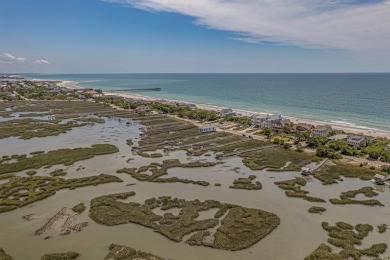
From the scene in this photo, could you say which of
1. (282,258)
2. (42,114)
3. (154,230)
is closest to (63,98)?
(42,114)

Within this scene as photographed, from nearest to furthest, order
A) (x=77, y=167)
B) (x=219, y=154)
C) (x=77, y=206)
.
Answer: (x=77, y=206)
(x=77, y=167)
(x=219, y=154)

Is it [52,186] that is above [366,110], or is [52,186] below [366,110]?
below

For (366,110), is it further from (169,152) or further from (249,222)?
(249,222)

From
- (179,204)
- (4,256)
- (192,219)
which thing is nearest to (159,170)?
(179,204)

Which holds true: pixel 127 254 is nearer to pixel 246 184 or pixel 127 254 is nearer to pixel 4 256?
pixel 4 256

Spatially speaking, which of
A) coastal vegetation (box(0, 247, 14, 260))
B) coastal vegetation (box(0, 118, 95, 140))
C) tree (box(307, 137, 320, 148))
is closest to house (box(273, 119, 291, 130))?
tree (box(307, 137, 320, 148))

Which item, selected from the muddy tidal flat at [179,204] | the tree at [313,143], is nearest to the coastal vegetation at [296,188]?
the muddy tidal flat at [179,204]

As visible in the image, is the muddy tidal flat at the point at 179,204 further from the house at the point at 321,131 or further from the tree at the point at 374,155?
the house at the point at 321,131
